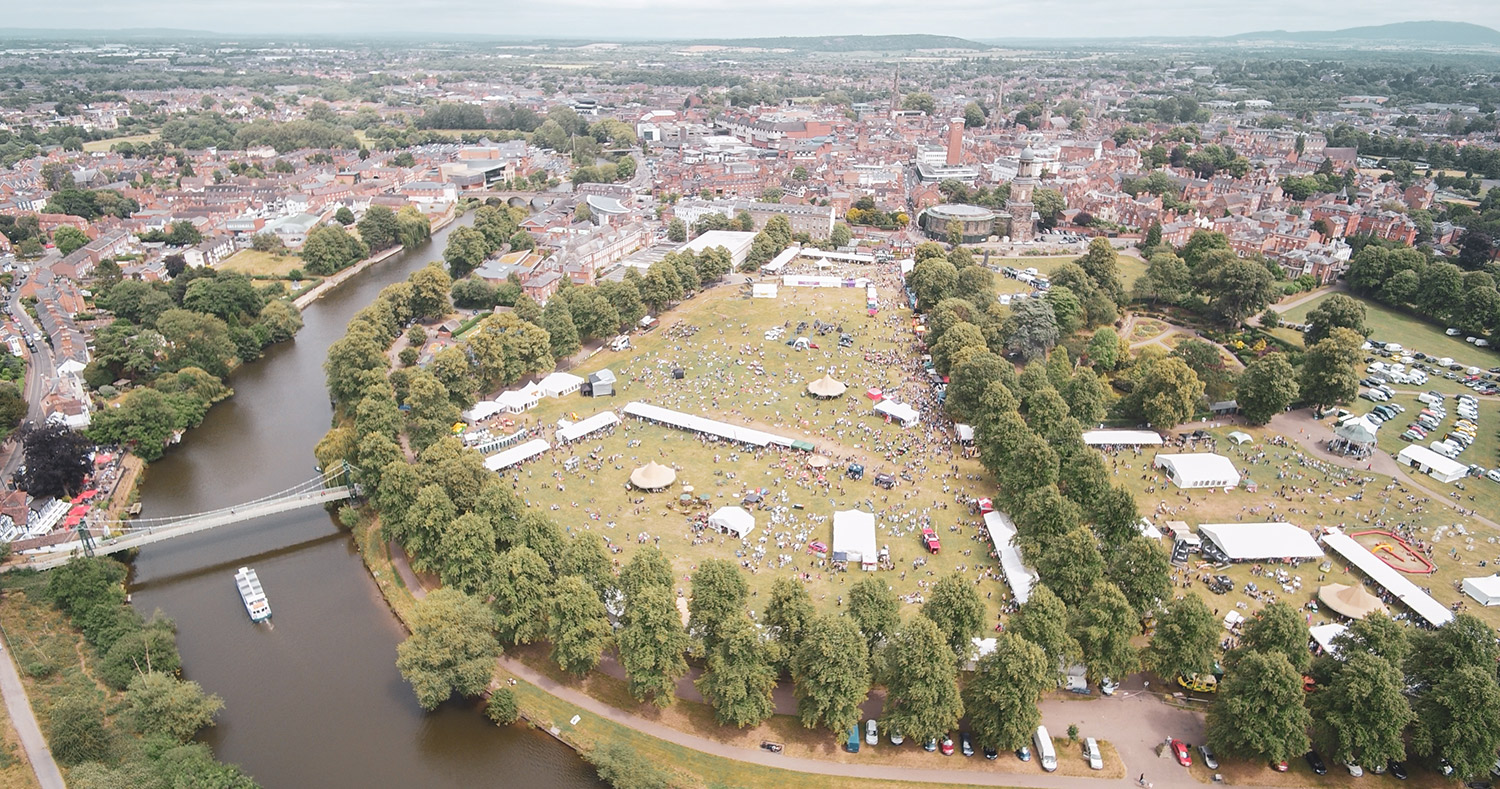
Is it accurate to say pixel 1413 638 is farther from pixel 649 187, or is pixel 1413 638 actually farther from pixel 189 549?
pixel 649 187

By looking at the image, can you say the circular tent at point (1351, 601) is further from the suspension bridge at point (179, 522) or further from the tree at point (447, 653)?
the suspension bridge at point (179, 522)

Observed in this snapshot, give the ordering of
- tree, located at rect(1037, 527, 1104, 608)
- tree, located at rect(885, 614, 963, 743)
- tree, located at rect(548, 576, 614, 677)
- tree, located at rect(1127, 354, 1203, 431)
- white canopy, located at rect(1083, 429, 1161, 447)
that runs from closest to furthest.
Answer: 1. tree, located at rect(885, 614, 963, 743)
2. tree, located at rect(548, 576, 614, 677)
3. tree, located at rect(1037, 527, 1104, 608)
4. white canopy, located at rect(1083, 429, 1161, 447)
5. tree, located at rect(1127, 354, 1203, 431)

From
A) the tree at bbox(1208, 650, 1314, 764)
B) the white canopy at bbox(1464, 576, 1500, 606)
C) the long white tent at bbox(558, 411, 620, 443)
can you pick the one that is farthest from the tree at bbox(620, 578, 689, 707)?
the white canopy at bbox(1464, 576, 1500, 606)

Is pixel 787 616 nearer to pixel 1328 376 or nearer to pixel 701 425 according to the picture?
pixel 701 425

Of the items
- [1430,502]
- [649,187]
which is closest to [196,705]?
[1430,502]

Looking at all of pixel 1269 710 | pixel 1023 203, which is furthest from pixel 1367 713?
pixel 1023 203

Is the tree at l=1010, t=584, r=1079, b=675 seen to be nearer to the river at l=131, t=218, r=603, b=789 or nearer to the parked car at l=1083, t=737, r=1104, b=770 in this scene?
the parked car at l=1083, t=737, r=1104, b=770
